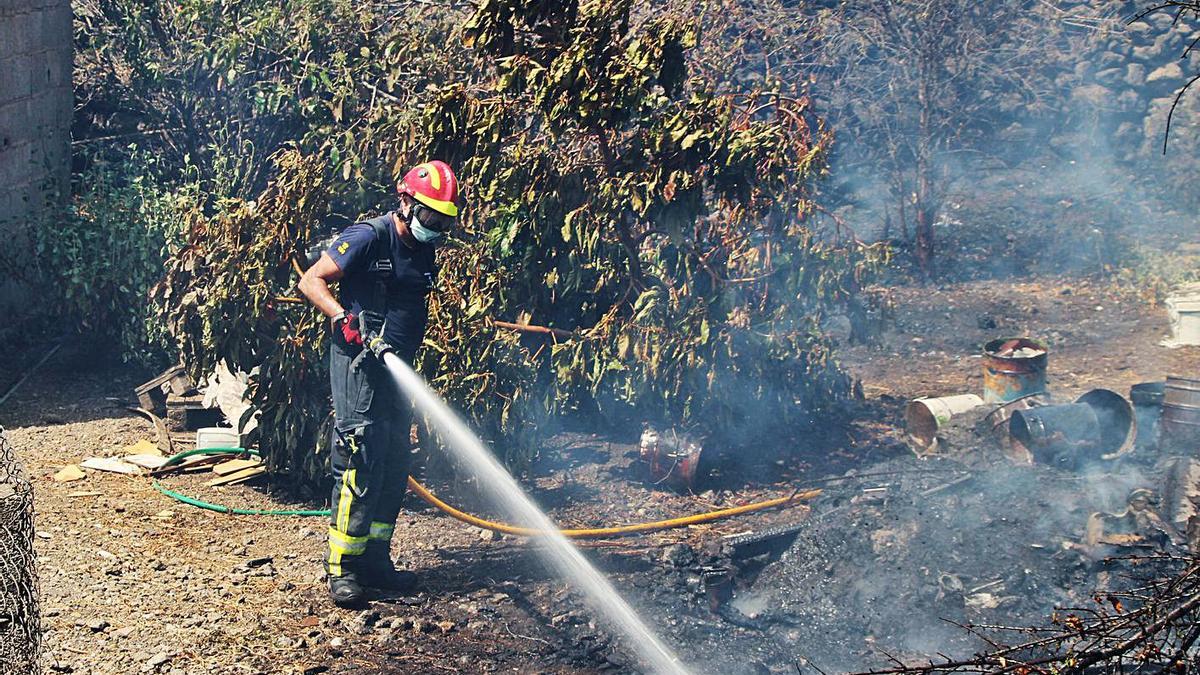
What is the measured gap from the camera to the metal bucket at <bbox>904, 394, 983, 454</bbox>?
8.11m

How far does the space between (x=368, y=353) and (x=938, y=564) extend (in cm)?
344

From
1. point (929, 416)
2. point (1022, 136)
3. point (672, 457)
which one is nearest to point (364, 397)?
point (672, 457)

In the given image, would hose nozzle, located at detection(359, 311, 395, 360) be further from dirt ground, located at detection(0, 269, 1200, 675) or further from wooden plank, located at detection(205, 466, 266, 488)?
wooden plank, located at detection(205, 466, 266, 488)

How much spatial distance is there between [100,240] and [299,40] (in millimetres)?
2192

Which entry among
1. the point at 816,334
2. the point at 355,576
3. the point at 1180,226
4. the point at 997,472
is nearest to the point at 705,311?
the point at 816,334

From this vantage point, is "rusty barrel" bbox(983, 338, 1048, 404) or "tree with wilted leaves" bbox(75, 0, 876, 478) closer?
"tree with wilted leaves" bbox(75, 0, 876, 478)

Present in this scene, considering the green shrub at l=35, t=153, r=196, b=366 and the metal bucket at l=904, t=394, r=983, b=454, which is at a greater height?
the green shrub at l=35, t=153, r=196, b=366

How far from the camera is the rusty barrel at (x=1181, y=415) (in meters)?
7.37

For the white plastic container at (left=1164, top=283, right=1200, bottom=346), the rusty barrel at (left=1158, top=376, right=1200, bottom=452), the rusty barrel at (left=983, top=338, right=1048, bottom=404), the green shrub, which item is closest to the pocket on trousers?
the green shrub

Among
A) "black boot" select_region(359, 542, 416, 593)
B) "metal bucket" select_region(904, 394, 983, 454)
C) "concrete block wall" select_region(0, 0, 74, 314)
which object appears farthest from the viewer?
"concrete block wall" select_region(0, 0, 74, 314)

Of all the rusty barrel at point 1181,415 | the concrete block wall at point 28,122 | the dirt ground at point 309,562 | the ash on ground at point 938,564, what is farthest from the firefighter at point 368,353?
the rusty barrel at point 1181,415

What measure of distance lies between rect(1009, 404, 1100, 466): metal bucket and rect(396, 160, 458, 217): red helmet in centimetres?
462

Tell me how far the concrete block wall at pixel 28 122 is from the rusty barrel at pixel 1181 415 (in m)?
8.59

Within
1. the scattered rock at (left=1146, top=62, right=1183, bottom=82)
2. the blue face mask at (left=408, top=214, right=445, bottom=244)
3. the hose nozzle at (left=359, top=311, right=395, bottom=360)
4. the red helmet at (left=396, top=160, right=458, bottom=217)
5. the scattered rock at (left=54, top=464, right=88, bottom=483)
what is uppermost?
the scattered rock at (left=1146, top=62, right=1183, bottom=82)
